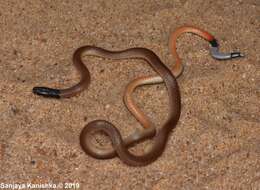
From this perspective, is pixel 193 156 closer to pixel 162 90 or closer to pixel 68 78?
pixel 162 90

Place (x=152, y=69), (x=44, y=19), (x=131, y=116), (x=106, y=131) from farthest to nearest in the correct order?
(x=44, y=19) → (x=152, y=69) → (x=131, y=116) → (x=106, y=131)

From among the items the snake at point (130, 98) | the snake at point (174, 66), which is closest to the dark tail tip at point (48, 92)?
the snake at point (130, 98)

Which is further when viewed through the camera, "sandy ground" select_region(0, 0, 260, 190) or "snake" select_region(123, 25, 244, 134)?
"snake" select_region(123, 25, 244, 134)

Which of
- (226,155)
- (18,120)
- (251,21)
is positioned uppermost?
(251,21)

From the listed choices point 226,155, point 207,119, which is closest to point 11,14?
point 207,119

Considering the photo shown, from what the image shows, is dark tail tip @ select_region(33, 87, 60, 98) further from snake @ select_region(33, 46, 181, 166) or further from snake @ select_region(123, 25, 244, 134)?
snake @ select_region(123, 25, 244, 134)

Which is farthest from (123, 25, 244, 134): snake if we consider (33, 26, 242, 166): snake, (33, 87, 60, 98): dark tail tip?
(33, 87, 60, 98): dark tail tip

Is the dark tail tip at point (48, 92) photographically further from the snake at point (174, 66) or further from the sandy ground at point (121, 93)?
the snake at point (174, 66)
